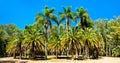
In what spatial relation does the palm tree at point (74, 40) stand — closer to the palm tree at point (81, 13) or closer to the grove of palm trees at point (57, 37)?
the grove of palm trees at point (57, 37)

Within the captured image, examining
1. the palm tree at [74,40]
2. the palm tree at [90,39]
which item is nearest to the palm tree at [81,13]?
the palm tree at [90,39]

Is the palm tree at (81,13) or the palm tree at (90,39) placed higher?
the palm tree at (81,13)

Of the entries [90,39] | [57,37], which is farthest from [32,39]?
[90,39]

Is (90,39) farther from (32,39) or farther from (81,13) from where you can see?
(32,39)

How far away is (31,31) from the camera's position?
4641 centimetres

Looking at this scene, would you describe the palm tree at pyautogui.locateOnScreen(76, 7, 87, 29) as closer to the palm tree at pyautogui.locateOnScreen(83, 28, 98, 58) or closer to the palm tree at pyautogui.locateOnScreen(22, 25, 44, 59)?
the palm tree at pyautogui.locateOnScreen(83, 28, 98, 58)

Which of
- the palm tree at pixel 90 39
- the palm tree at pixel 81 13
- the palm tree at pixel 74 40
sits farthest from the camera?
the palm tree at pixel 81 13

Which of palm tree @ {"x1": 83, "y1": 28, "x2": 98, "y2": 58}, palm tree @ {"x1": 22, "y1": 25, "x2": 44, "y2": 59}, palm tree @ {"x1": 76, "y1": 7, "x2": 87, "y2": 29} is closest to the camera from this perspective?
palm tree @ {"x1": 22, "y1": 25, "x2": 44, "y2": 59}

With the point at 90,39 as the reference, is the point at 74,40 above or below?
below

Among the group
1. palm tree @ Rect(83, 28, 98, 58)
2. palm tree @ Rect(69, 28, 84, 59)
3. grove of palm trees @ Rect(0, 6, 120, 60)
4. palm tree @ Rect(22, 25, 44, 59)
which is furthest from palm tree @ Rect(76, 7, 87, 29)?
palm tree @ Rect(22, 25, 44, 59)

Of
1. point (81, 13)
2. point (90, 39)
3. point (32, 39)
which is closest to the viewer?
point (32, 39)

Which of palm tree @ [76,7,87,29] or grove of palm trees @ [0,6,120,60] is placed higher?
palm tree @ [76,7,87,29]

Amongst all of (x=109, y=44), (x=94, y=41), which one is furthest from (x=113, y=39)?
(x=94, y=41)

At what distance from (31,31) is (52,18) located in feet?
25.0
